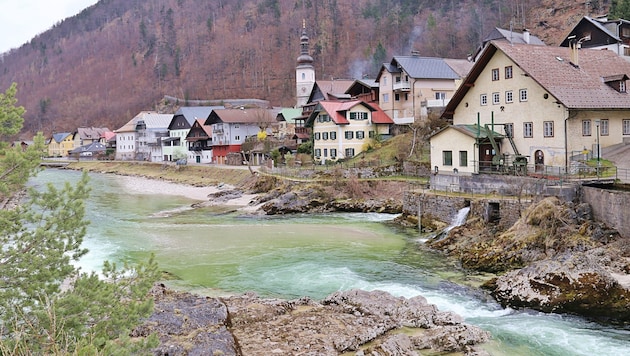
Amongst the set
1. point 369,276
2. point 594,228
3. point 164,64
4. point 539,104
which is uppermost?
point 164,64

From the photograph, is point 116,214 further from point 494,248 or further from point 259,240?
point 494,248

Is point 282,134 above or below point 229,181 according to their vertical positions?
above

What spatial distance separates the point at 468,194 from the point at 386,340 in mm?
17858

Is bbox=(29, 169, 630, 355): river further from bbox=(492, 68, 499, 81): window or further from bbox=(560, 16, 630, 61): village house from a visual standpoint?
bbox=(560, 16, 630, 61): village house

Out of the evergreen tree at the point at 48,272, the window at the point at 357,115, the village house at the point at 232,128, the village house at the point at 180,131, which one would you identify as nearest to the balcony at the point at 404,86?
the window at the point at 357,115

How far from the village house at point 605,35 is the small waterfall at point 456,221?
2539cm

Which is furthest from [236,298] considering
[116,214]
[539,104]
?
[116,214]

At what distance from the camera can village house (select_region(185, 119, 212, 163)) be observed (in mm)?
77500

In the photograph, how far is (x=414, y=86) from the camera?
176 ft

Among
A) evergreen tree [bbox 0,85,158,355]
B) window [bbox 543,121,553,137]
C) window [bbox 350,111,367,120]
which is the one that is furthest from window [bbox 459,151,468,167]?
evergreen tree [bbox 0,85,158,355]

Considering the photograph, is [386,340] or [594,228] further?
[594,228]

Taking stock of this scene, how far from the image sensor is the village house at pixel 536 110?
28.4 metres

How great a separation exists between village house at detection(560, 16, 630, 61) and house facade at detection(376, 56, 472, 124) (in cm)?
1142

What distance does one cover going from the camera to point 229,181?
5875cm
